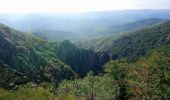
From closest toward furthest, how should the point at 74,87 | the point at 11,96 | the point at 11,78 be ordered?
the point at 11,96
the point at 11,78
the point at 74,87

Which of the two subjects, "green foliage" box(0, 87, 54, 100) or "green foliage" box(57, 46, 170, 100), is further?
"green foliage" box(57, 46, 170, 100)

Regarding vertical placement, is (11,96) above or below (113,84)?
above

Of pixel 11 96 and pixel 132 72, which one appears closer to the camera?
pixel 11 96

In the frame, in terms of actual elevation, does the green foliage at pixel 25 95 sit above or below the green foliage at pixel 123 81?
above

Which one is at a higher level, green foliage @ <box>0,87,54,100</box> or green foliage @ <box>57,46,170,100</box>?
green foliage @ <box>0,87,54,100</box>

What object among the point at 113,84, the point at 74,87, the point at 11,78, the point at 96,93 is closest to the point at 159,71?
the point at 113,84

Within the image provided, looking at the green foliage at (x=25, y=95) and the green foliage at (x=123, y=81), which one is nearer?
the green foliage at (x=25, y=95)

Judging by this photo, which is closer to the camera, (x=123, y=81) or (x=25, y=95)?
(x=25, y=95)

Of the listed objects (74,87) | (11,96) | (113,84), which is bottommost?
(74,87)

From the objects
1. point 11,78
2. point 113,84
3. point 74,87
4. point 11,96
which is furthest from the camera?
point 74,87

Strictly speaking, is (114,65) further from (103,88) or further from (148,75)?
(148,75)

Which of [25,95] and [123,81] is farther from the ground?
[25,95]
